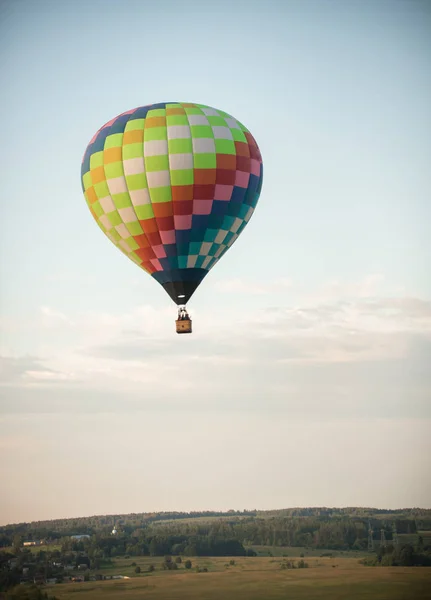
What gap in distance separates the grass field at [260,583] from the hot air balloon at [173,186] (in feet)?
65.1

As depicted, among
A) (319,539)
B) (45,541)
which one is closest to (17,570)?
(45,541)

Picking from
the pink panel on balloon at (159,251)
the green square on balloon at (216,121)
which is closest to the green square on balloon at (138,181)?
the pink panel on balloon at (159,251)

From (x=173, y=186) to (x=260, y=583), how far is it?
26026 millimetres

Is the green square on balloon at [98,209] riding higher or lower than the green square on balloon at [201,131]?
lower

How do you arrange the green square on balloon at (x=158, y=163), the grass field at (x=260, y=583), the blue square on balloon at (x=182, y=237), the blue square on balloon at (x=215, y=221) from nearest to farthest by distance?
the green square on balloon at (x=158, y=163), the blue square on balloon at (x=182, y=237), the blue square on balloon at (x=215, y=221), the grass field at (x=260, y=583)

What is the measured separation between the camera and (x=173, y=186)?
29.0 m

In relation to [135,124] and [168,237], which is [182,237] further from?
[135,124]

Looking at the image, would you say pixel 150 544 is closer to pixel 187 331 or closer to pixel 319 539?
pixel 319 539

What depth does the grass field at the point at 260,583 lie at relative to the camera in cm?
4425

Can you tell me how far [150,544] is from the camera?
58531mm

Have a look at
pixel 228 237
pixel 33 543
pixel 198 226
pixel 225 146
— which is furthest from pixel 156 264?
pixel 33 543

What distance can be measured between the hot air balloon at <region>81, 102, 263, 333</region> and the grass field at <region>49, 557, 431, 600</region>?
19.8 meters

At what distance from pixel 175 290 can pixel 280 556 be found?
3151 cm

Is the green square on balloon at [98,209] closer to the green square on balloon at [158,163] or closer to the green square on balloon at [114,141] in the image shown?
the green square on balloon at [114,141]
